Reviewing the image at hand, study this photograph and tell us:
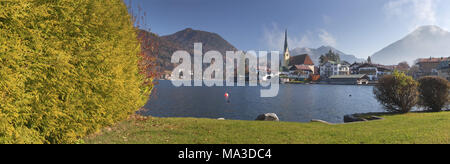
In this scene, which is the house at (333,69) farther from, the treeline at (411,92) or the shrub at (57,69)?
the shrub at (57,69)

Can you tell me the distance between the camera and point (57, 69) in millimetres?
6191

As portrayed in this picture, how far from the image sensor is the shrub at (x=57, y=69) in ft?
16.9

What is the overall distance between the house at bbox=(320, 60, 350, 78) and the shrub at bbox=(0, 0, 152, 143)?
5997 inches

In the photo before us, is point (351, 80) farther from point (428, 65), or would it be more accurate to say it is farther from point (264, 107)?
point (264, 107)

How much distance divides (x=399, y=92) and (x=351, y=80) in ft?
354

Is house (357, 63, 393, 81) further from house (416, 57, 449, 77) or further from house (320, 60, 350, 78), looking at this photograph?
house (416, 57, 449, 77)

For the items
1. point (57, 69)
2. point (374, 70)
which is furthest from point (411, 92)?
point (374, 70)

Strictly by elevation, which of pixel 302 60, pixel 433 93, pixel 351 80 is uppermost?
pixel 302 60

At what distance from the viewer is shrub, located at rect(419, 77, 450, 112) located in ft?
66.5

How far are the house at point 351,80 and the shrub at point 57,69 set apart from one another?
127724mm

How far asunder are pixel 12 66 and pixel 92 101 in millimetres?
2918

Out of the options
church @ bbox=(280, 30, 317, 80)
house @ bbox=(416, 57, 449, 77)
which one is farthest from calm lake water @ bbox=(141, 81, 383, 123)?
house @ bbox=(416, 57, 449, 77)
